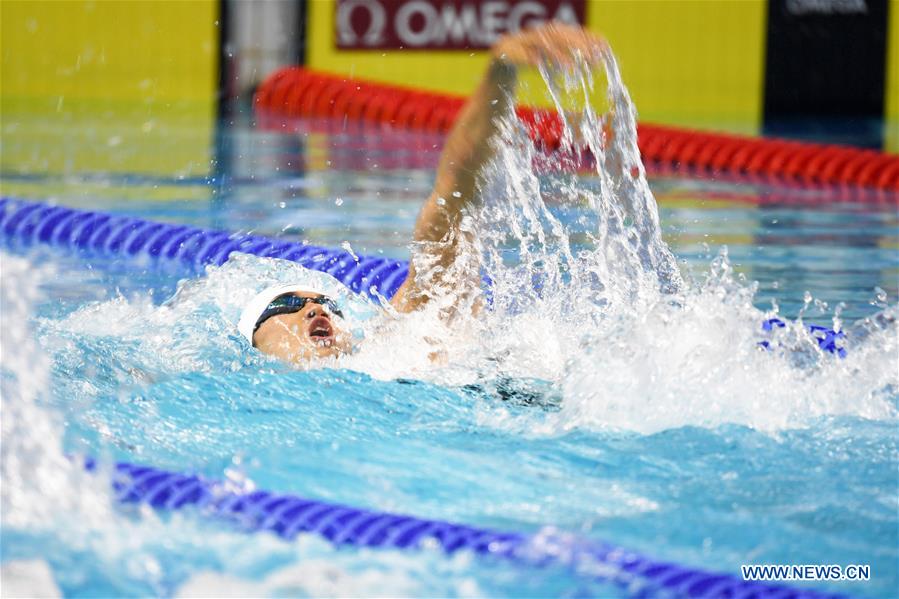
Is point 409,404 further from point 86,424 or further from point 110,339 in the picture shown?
point 110,339

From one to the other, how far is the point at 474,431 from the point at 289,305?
0.79 meters

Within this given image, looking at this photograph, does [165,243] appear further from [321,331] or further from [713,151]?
[713,151]

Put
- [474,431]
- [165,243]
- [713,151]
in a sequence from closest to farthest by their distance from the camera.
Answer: [474,431]
[165,243]
[713,151]

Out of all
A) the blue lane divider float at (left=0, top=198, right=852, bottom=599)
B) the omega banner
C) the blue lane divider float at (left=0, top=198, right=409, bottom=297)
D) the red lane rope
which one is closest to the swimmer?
the blue lane divider float at (left=0, top=198, right=852, bottom=599)

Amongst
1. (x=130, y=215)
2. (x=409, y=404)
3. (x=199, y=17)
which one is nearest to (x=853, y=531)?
(x=409, y=404)

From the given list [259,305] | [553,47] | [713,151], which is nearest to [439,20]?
[713,151]

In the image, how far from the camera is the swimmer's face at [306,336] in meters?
3.46

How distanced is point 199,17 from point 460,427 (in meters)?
8.84

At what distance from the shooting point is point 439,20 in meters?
11.5

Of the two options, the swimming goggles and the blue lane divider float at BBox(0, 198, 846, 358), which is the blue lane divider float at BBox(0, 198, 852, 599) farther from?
the blue lane divider float at BBox(0, 198, 846, 358)

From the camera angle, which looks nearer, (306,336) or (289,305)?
(306,336)

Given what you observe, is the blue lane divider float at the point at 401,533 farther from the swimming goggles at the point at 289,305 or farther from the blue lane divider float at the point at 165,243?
the blue lane divider float at the point at 165,243

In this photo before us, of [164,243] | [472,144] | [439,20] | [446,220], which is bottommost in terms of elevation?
[164,243]

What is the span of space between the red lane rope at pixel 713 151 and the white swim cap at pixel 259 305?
11.4ft
